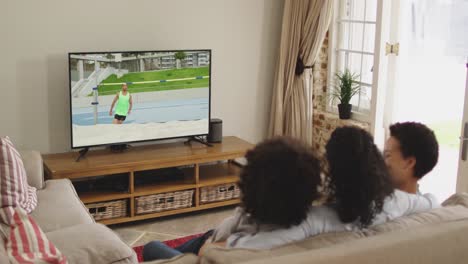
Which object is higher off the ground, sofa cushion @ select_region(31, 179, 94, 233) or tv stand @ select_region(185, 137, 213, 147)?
tv stand @ select_region(185, 137, 213, 147)

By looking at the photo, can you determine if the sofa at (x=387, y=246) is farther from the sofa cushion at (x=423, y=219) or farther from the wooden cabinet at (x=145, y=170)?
the wooden cabinet at (x=145, y=170)

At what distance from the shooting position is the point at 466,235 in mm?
1956

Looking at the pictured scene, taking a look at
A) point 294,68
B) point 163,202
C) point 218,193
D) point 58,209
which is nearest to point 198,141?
point 218,193

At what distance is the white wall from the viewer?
4.32 m

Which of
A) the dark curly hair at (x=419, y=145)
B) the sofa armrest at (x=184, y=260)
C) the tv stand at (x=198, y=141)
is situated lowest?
the tv stand at (x=198, y=141)

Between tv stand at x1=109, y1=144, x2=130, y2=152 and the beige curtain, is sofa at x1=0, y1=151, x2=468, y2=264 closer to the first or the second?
tv stand at x1=109, y1=144, x2=130, y2=152

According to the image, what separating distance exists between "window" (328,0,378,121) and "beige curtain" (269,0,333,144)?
149 millimetres

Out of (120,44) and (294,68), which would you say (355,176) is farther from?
(294,68)

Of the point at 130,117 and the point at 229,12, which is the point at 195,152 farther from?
the point at 229,12

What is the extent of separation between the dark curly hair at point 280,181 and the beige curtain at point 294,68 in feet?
10.6

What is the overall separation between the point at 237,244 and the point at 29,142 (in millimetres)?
2951

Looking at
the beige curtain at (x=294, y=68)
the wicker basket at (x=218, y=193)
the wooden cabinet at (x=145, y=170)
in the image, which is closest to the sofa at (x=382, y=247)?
the wooden cabinet at (x=145, y=170)

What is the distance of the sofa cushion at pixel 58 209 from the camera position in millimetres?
3342

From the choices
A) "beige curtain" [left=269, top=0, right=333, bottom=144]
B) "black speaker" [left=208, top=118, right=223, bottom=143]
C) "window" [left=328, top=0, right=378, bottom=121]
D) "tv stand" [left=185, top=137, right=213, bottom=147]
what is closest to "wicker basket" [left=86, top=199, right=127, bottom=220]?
"tv stand" [left=185, top=137, right=213, bottom=147]
